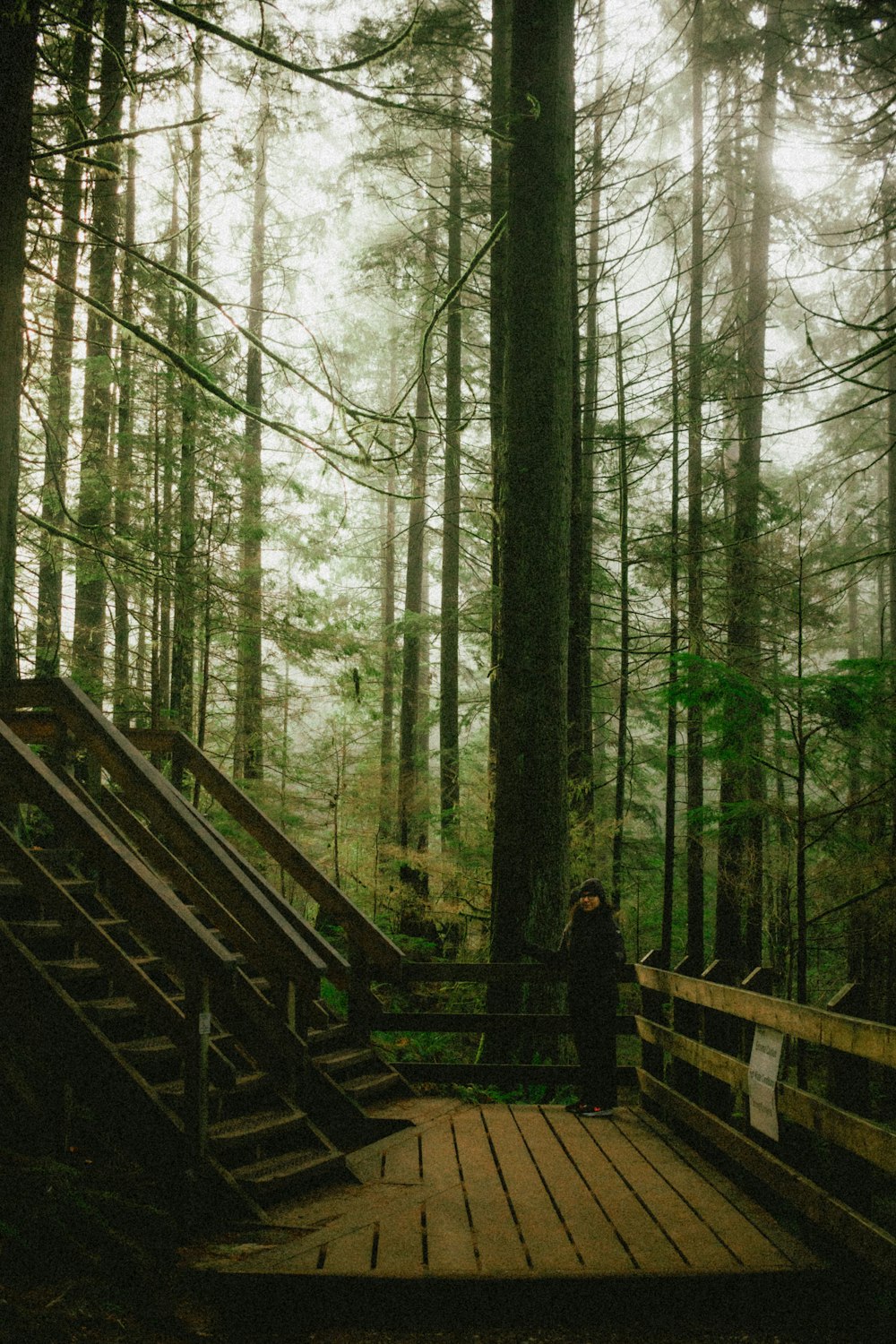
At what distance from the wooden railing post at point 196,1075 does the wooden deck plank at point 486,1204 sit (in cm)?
135

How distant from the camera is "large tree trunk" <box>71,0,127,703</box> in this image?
9.53 m

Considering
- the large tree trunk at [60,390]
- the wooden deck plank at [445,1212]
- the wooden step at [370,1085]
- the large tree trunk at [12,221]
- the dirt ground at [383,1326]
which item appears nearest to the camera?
the dirt ground at [383,1326]

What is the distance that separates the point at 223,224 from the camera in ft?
49.6

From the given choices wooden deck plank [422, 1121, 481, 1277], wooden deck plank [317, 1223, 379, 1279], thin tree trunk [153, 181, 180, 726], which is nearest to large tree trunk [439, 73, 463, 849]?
thin tree trunk [153, 181, 180, 726]

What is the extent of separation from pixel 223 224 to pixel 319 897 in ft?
41.4

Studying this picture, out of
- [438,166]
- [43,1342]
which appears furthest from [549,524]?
[438,166]

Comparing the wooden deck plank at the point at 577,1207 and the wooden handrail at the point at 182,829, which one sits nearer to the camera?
the wooden deck plank at the point at 577,1207

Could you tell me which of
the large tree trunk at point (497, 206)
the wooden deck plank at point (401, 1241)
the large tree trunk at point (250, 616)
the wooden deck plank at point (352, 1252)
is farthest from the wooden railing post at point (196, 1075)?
the large tree trunk at point (250, 616)

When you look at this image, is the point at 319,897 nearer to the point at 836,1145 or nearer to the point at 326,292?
the point at 836,1145

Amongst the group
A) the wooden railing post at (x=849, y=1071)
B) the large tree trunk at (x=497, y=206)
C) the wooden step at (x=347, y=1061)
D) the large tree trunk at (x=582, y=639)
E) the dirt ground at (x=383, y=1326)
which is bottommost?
the dirt ground at (x=383, y=1326)

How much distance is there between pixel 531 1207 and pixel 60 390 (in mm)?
11911

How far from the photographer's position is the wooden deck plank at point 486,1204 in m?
3.87

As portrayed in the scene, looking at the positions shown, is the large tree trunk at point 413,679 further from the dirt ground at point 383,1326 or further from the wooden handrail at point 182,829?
the dirt ground at point 383,1326

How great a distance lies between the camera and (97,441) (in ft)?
40.1
